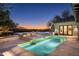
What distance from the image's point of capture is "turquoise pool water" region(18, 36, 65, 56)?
7.68 ft

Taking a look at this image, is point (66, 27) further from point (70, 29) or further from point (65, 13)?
point (65, 13)

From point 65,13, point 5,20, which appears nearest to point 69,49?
point 65,13

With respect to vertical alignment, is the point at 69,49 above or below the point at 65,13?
below

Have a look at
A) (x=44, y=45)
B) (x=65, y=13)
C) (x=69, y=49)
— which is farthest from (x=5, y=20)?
(x=69, y=49)

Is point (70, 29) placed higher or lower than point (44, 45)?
higher

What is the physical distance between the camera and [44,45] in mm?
2357

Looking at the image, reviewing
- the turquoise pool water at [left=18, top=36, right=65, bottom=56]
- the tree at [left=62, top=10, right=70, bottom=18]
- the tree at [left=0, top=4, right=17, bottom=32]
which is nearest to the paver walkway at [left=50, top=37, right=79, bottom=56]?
the turquoise pool water at [left=18, top=36, right=65, bottom=56]

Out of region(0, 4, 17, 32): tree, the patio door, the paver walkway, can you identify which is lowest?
the paver walkway

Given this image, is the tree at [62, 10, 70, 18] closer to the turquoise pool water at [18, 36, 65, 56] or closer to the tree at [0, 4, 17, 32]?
the turquoise pool water at [18, 36, 65, 56]

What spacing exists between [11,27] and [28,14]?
0.76ft

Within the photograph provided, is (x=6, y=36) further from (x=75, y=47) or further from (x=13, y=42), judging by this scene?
(x=75, y=47)

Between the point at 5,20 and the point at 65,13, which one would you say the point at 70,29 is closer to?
the point at 65,13

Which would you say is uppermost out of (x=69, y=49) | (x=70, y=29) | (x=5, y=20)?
(x=5, y=20)

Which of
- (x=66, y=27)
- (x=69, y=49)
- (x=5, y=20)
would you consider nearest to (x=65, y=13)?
(x=66, y=27)
